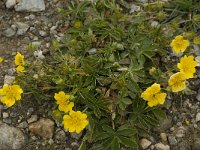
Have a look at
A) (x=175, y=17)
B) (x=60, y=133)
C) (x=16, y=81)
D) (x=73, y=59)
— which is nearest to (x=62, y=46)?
(x=73, y=59)

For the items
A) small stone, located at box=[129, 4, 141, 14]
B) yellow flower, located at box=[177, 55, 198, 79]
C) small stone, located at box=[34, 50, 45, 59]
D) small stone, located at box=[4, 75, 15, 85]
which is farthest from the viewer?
small stone, located at box=[129, 4, 141, 14]

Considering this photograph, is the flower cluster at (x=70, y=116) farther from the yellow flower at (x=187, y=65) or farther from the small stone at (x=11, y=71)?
the yellow flower at (x=187, y=65)

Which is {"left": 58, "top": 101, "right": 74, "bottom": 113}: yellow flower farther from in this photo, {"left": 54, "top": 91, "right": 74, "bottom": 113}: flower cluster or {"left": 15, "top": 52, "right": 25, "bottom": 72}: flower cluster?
{"left": 15, "top": 52, "right": 25, "bottom": 72}: flower cluster

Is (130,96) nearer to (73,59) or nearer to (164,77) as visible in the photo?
(164,77)

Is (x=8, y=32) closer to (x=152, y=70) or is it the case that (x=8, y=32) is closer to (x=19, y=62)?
(x=19, y=62)

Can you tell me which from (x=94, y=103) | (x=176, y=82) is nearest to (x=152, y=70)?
(x=176, y=82)

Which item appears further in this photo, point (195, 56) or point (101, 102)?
point (195, 56)

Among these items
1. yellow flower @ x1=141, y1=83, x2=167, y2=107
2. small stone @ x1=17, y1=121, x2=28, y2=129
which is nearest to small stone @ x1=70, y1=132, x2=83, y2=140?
small stone @ x1=17, y1=121, x2=28, y2=129
